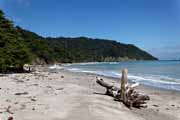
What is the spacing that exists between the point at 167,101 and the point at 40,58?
105 meters

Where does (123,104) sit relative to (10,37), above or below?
below

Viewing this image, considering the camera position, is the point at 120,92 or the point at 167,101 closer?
the point at 120,92

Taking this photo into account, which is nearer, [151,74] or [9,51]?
[9,51]

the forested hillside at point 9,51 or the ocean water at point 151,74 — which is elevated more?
the forested hillside at point 9,51

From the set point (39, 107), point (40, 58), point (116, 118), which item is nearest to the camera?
point (116, 118)

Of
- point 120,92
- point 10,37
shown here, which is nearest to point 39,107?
point 120,92

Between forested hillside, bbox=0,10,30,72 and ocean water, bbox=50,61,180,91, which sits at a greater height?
forested hillside, bbox=0,10,30,72

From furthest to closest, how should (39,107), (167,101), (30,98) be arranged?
1. (167,101)
2. (30,98)
3. (39,107)

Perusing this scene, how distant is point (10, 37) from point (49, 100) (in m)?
24.6

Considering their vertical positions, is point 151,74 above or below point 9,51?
below

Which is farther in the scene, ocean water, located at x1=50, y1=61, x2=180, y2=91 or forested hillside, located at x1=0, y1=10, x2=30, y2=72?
forested hillside, located at x1=0, y1=10, x2=30, y2=72

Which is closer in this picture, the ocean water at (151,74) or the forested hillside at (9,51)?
the ocean water at (151,74)

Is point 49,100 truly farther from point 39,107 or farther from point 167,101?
point 167,101

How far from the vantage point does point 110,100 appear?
1403 centimetres
